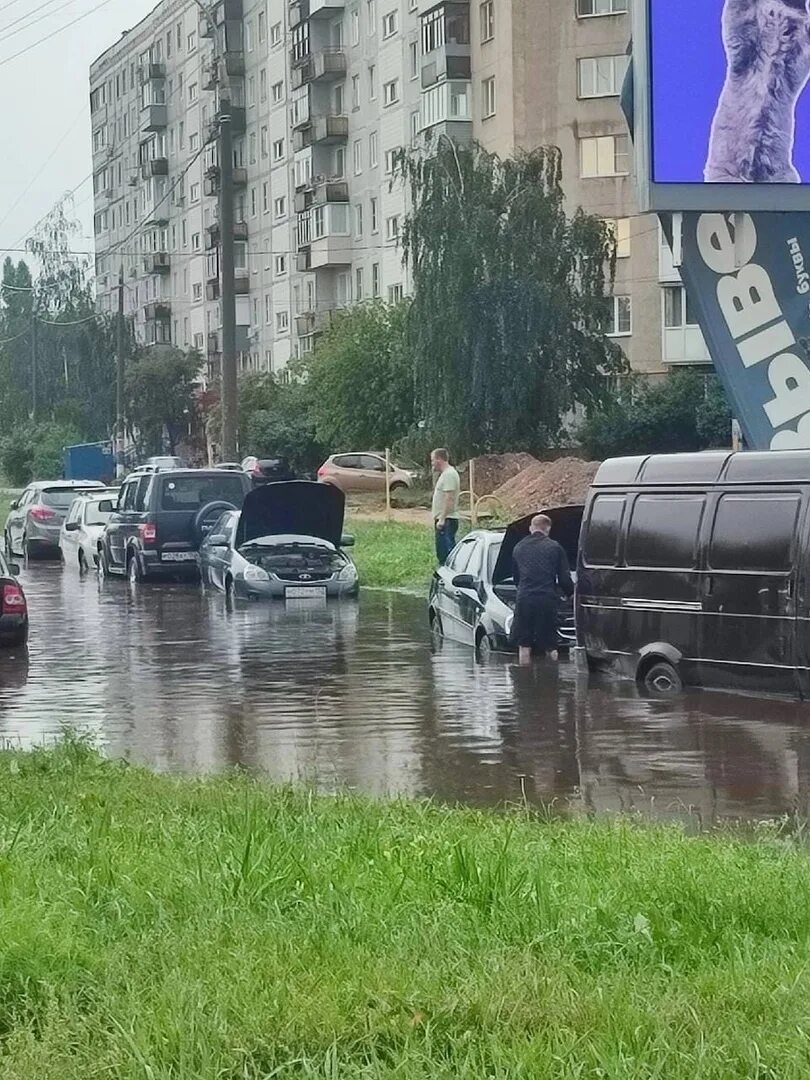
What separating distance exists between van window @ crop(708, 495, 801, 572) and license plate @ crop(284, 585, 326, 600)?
1259 cm

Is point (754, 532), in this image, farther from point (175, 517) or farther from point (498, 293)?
point (498, 293)

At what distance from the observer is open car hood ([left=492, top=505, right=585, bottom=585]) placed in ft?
68.3

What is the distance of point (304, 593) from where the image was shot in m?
27.7

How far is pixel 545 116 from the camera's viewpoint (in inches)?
2527

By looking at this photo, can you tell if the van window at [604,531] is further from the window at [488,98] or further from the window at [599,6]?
the window at [488,98]

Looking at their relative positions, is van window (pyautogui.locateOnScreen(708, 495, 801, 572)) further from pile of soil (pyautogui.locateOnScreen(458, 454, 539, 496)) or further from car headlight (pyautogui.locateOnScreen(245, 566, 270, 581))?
pile of soil (pyautogui.locateOnScreen(458, 454, 539, 496))

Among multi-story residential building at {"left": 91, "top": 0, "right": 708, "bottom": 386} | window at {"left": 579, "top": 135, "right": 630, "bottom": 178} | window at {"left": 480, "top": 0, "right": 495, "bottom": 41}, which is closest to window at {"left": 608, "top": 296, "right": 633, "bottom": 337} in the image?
multi-story residential building at {"left": 91, "top": 0, "right": 708, "bottom": 386}

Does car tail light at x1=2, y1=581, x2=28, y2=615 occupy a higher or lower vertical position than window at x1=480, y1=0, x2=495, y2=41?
lower

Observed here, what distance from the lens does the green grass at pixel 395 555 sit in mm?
32750

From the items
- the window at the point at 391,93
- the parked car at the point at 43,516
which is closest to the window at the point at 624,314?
the window at the point at 391,93

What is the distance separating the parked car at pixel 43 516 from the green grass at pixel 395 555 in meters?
6.69

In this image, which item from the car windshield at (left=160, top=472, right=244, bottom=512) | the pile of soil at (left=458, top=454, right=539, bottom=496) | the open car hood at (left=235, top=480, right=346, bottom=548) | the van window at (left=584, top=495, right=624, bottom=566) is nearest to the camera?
the van window at (left=584, top=495, right=624, bottom=566)

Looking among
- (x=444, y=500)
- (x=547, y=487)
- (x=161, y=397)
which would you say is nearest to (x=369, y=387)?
(x=547, y=487)

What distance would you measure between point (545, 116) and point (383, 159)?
15.1 m
